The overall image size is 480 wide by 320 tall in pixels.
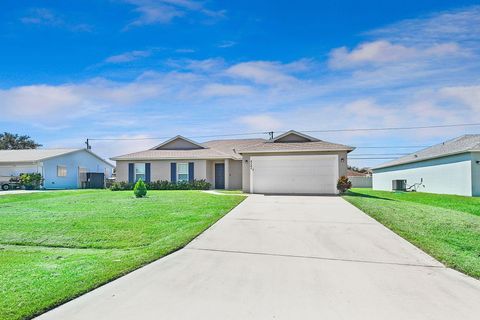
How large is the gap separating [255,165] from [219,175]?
5.56 m

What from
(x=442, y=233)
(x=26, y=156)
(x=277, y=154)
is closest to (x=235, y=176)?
(x=277, y=154)

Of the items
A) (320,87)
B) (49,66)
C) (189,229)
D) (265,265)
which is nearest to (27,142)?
(49,66)

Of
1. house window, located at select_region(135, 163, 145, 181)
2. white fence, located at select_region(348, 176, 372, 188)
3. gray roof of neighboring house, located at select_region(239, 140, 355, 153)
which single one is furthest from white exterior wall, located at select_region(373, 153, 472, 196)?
house window, located at select_region(135, 163, 145, 181)

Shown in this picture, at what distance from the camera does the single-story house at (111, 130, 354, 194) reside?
703 inches

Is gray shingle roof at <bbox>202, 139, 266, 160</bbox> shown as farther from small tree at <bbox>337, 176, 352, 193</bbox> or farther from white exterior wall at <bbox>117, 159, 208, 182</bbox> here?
small tree at <bbox>337, 176, 352, 193</bbox>

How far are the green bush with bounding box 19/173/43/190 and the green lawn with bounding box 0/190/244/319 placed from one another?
648 inches

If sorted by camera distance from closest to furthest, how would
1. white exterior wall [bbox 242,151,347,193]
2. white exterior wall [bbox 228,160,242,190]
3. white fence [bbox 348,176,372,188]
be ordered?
white exterior wall [bbox 242,151,347,193]
white exterior wall [bbox 228,160,242,190]
white fence [bbox 348,176,372,188]

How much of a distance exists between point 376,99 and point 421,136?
70.5 ft

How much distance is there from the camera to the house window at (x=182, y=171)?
23.1 meters

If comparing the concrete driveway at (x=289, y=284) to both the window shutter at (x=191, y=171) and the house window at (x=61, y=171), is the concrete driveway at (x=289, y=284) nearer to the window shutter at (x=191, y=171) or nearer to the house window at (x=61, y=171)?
the window shutter at (x=191, y=171)

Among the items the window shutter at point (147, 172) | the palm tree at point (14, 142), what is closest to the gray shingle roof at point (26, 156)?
the window shutter at point (147, 172)

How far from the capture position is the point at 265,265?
5164mm

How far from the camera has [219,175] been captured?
2358cm

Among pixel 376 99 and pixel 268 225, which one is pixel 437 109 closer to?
pixel 376 99
